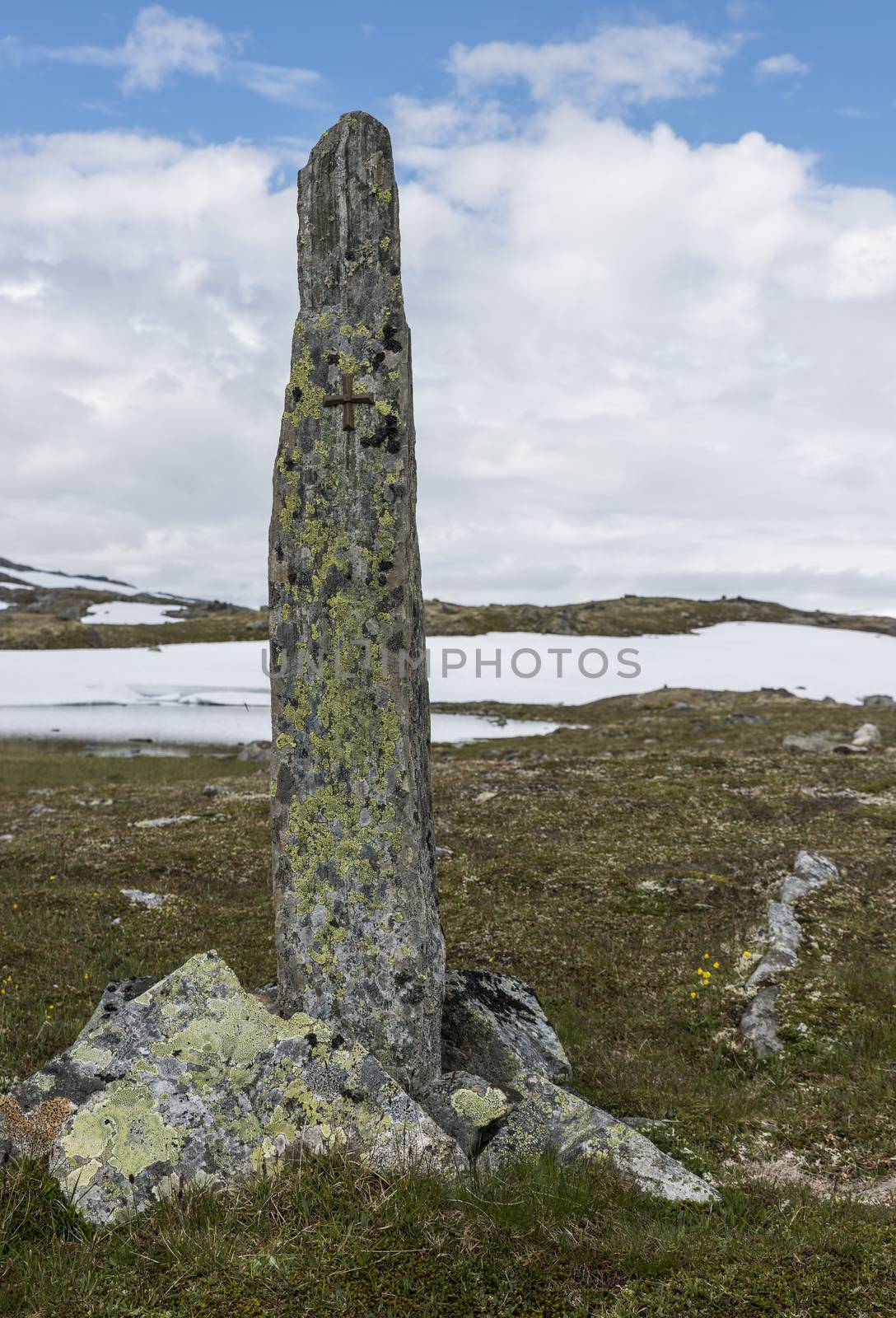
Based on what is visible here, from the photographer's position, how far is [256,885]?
20.7 meters

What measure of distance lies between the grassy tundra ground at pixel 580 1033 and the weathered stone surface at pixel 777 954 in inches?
10.6

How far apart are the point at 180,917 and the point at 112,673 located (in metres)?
78.3

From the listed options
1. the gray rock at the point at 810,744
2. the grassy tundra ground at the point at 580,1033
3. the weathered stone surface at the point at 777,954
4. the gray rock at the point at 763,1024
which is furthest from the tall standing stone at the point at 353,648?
the gray rock at the point at 810,744

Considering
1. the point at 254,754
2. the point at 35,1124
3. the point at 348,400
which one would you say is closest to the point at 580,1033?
the point at 35,1124

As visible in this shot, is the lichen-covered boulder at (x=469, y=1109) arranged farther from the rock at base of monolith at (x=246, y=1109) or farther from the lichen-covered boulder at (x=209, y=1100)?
the lichen-covered boulder at (x=209, y=1100)

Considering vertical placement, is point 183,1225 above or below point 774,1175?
above

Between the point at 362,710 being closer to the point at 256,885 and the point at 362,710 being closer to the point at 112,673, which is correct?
the point at 256,885

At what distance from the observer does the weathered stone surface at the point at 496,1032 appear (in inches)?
365

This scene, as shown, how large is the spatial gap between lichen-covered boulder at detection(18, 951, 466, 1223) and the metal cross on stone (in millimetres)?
5900

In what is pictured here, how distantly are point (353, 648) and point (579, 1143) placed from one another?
5.33 metres

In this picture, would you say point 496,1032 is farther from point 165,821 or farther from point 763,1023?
point 165,821

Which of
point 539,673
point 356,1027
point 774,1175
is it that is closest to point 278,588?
A: point 356,1027

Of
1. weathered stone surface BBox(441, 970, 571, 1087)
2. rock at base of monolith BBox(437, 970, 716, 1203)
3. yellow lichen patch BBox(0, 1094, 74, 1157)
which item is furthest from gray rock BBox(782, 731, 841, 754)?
yellow lichen patch BBox(0, 1094, 74, 1157)

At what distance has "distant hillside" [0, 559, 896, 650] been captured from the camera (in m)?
131
